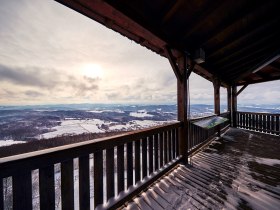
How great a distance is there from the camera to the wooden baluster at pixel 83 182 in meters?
1.59

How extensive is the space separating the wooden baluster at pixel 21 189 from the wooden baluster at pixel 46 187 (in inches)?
3.8

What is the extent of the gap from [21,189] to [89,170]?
2.06ft

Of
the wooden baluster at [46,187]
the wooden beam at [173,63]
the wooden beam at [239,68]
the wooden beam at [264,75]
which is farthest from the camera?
the wooden beam at [264,75]

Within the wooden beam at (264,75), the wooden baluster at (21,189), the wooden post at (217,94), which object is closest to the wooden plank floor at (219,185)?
the wooden baluster at (21,189)

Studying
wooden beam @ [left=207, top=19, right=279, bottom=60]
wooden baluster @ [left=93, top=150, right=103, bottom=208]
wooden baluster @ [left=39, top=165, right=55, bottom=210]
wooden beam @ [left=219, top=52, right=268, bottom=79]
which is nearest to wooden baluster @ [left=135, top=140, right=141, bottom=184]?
wooden baluster @ [left=93, top=150, right=103, bottom=208]

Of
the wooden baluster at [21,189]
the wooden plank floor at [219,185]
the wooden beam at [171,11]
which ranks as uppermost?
the wooden beam at [171,11]

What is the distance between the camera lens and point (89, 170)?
5.45 feet

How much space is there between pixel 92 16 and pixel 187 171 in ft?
10.6

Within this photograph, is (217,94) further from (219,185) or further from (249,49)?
(219,185)

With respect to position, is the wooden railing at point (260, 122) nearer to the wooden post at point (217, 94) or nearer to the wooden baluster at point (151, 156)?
the wooden post at point (217, 94)

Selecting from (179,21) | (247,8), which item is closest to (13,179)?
(179,21)

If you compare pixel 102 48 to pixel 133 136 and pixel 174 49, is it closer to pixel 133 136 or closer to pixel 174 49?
pixel 174 49

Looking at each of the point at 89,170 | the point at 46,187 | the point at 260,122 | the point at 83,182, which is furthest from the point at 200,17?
the point at 260,122

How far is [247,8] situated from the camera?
90.2 inches
